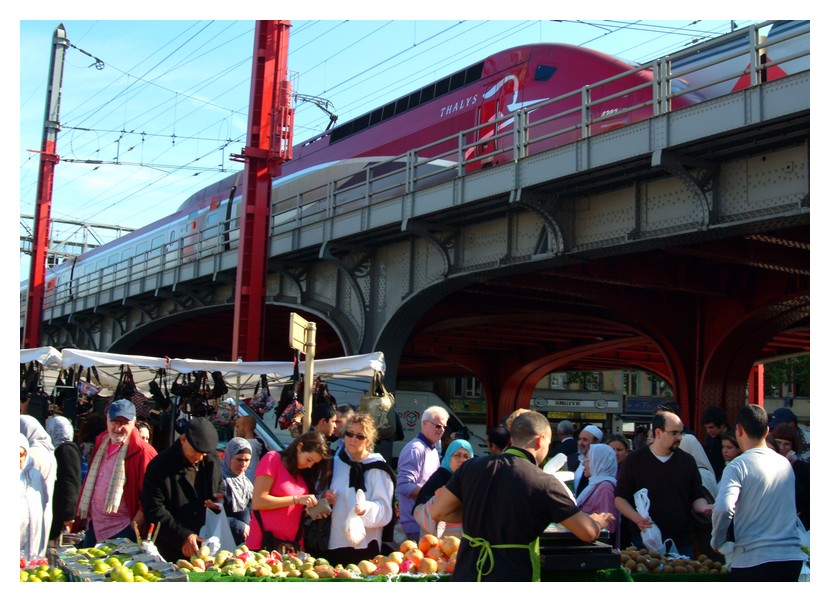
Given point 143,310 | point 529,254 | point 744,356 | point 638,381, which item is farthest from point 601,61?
point 638,381

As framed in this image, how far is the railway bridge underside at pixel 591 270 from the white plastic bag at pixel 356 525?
744cm

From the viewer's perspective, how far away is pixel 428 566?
19.5 feet

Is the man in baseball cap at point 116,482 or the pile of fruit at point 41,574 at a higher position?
the man in baseball cap at point 116,482

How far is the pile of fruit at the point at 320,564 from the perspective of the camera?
19.3 ft

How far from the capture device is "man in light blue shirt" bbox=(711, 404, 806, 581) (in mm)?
5410

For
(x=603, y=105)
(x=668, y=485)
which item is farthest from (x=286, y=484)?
(x=603, y=105)

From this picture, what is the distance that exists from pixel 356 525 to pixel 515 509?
7.74 ft

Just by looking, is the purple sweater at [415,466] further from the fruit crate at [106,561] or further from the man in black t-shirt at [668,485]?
the fruit crate at [106,561]

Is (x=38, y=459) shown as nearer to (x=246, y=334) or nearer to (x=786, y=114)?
(x=786, y=114)

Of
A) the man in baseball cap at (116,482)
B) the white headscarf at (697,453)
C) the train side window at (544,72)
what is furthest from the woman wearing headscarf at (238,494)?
the train side window at (544,72)

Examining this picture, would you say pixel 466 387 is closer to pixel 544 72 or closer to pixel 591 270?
pixel 544 72

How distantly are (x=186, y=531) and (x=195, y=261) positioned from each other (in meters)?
19.0

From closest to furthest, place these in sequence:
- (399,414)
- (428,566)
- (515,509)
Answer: (515,509) < (428,566) < (399,414)

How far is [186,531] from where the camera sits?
6484mm
